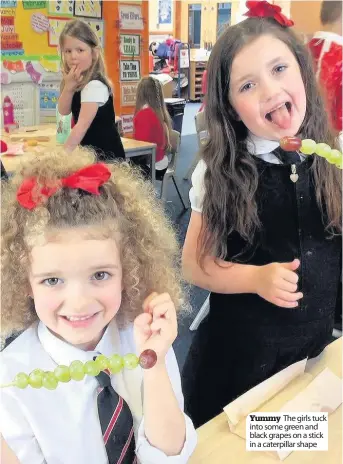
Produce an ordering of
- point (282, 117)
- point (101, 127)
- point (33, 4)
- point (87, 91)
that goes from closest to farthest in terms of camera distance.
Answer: point (282, 117) → point (87, 91) → point (101, 127) → point (33, 4)

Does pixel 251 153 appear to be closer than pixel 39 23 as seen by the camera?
Yes

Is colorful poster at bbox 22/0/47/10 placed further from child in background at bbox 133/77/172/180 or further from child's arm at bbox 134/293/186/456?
child's arm at bbox 134/293/186/456

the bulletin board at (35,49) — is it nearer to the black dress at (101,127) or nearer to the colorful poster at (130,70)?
the colorful poster at (130,70)

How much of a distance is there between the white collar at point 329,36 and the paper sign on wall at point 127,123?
1.80m

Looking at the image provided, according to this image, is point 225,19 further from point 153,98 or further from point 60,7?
point 60,7

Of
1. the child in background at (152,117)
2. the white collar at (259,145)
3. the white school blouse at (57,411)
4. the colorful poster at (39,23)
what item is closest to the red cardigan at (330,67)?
the white collar at (259,145)

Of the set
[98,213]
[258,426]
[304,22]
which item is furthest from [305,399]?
[304,22]

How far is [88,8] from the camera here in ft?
8.45

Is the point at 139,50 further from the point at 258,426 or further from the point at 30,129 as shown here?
the point at 258,426

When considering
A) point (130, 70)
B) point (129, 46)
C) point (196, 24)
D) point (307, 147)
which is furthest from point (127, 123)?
point (307, 147)

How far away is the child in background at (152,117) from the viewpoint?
7.34 feet

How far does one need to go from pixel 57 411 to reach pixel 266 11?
50 cm

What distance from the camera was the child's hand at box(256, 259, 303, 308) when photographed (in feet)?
1.83

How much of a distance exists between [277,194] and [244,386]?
0.28 meters
